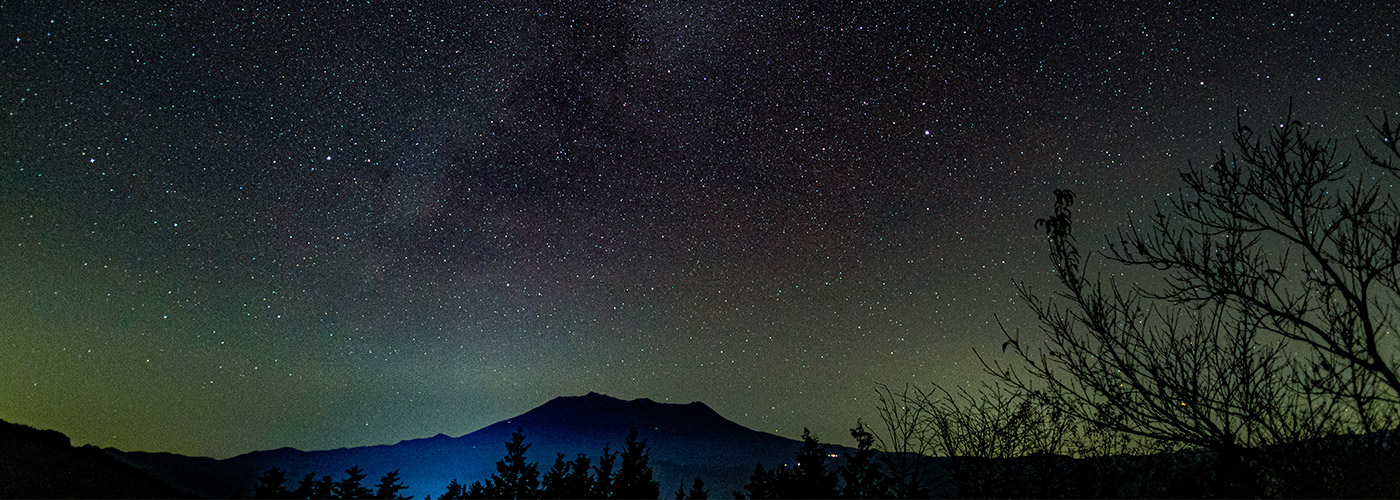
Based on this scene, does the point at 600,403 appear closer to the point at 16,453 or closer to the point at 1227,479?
the point at 16,453

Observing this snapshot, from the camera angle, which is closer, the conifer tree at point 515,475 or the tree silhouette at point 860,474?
the tree silhouette at point 860,474

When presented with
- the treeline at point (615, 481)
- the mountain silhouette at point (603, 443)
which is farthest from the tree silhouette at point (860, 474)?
the mountain silhouette at point (603, 443)

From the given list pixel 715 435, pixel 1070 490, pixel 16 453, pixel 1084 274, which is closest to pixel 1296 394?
pixel 1084 274

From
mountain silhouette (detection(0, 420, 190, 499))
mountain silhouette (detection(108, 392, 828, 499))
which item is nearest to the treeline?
mountain silhouette (detection(0, 420, 190, 499))

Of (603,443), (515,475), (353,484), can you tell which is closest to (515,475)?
(515,475)

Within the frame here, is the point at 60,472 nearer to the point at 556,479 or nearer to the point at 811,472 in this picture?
the point at 556,479

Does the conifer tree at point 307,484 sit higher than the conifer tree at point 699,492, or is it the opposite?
the conifer tree at point 307,484

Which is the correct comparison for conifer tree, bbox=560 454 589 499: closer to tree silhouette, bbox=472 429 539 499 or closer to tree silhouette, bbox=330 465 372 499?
tree silhouette, bbox=472 429 539 499

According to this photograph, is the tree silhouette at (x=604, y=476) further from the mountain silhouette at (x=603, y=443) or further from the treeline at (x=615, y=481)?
the mountain silhouette at (x=603, y=443)

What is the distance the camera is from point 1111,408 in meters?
4.05

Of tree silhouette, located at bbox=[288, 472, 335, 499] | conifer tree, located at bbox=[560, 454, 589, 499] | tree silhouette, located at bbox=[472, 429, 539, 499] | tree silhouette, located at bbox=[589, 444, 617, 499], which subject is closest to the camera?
tree silhouette, located at bbox=[288, 472, 335, 499]

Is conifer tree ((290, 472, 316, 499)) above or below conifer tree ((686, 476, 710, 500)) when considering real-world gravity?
above

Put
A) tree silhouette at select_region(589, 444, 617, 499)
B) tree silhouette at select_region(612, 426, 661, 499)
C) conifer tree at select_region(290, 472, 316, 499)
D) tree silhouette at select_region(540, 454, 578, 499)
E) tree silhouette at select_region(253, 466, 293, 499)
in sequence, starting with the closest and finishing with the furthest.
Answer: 1. tree silhouette at select_region(253, 466, 293, 499)
2. conifer tree at select_region(290, 472, 316, 499)
3. tree silhouette at select_region(540, 454, 578, 499)
4. tree silhouette at select_region(589, 444, 617, 499)
5. tree silhouette at select_region(612, 426, 661, 499)

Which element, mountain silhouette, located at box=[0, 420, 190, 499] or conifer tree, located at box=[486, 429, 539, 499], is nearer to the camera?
mountain silhouette, located at box=[0, 420, 190, 499]
